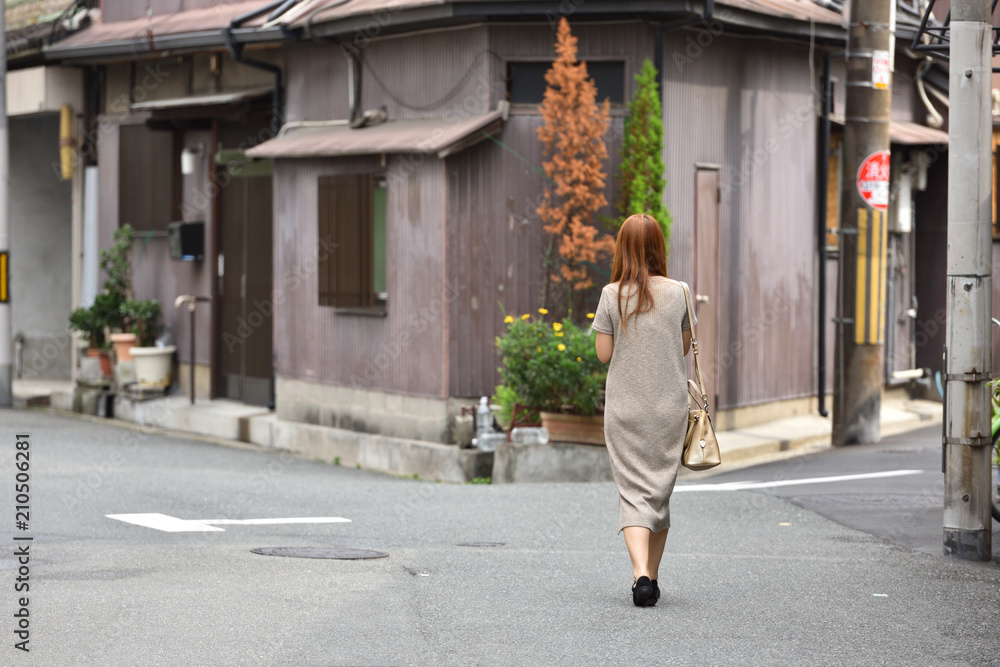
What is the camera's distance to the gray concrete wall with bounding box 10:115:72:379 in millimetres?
20656

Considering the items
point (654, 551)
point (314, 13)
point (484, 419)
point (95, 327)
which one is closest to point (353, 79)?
→ point (314, 13)

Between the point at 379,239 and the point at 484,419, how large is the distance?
2.27 metres

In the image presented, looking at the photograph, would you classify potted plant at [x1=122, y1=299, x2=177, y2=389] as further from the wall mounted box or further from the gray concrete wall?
the gray concrete wall

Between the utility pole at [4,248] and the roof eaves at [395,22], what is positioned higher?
the roof eaves at [395,22]

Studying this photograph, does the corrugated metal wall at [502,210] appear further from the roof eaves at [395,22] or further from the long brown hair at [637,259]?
the long brown hair at [637,259]

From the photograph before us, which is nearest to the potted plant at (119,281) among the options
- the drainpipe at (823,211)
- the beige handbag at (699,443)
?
the drainpipe at (823,211)

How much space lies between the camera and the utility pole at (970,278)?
24.9 feet

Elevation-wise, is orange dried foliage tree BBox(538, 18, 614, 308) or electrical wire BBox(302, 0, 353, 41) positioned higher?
electrical wire BBox(302, 0, 353, 41)

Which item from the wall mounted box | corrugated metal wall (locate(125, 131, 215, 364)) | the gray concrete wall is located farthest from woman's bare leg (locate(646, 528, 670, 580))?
the gray concrete wall

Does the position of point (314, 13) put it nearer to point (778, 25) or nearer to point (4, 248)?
point (778, 25)

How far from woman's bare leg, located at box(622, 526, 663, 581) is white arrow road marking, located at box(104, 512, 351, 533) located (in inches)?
129

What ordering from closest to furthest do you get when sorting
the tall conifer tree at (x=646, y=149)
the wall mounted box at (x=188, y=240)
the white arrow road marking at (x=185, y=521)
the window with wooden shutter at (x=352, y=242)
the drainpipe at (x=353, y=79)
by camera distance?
the white arrow road marking at (x=185, y=521) < the tall conifer tree at (x=646, y=149) < the window with wooden shutter at (x=352, y=242) < the drainpipe at (x=353, y=79) < the wall mounted box at (x=188, y=240)

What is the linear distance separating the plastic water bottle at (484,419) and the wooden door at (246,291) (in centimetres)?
428

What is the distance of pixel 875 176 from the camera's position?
1274 centimetres
